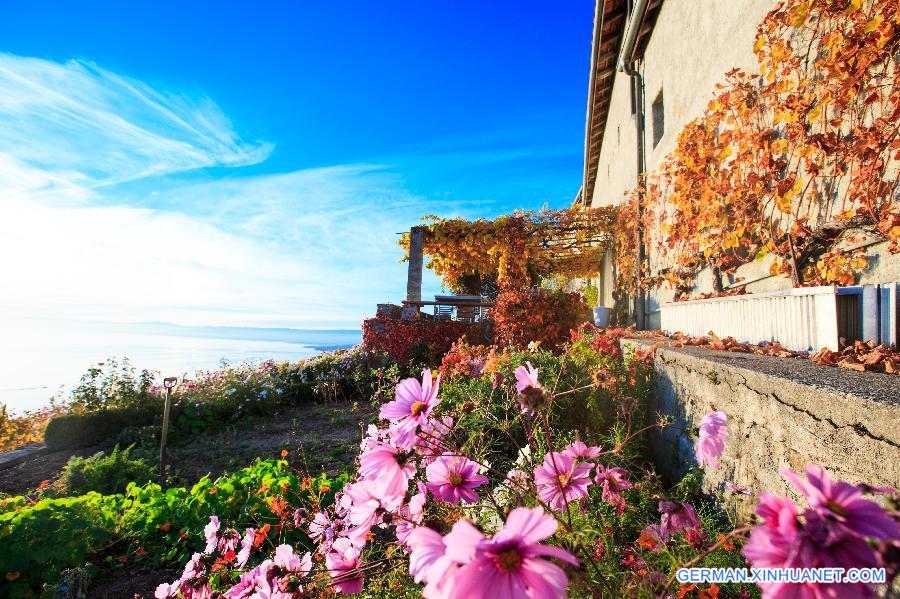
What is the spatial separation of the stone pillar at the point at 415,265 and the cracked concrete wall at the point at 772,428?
754 cm

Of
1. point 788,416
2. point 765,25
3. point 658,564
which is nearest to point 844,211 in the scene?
point 765,25

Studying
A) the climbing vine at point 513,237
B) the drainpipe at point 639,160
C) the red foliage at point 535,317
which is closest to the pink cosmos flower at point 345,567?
the red foliage at point 535,317

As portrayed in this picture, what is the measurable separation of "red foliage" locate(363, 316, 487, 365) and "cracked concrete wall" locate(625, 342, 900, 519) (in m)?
5.35

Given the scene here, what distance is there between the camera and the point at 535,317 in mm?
6387

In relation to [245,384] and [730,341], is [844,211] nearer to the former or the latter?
[730,341]

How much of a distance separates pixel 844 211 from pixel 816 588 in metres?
3.27

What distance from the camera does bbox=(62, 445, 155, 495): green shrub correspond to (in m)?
3.74

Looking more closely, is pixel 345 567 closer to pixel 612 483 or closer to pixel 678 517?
pixel 612 483

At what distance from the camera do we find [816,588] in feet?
1.49

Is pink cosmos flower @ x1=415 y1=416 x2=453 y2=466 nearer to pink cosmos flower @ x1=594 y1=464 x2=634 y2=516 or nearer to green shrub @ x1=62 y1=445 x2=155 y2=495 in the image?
pink cosmos flower @ x1=594 y1=464 x2=634 y2=516

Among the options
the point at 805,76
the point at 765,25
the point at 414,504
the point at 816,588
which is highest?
the point at 765,25

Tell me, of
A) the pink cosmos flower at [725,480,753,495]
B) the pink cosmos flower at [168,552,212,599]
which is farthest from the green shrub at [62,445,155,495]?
the pink cosmos flower at [725,480,753,495]

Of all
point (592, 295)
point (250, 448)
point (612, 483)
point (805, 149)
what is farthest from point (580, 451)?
point (592, 295)

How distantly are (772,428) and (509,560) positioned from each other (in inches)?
66.9
